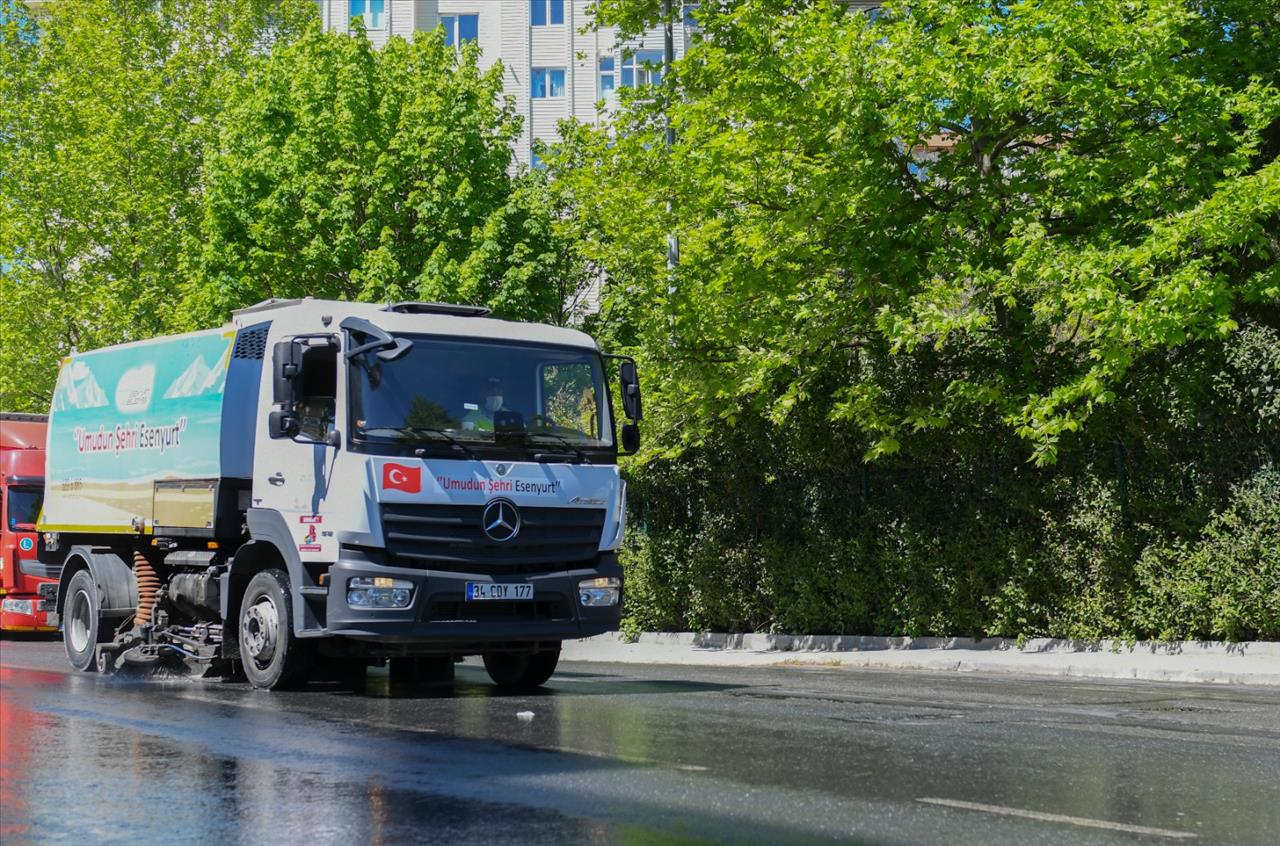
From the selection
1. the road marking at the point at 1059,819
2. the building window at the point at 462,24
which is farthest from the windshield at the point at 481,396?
the building window at the point at 462,24

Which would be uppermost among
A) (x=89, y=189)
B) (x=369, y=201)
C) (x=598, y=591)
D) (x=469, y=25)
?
(x=469, y=25)

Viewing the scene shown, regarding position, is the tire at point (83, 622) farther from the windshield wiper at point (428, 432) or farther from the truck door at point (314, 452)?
the windshield wiper at point (428, 432)

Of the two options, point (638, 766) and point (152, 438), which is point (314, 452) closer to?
point (152, 438)

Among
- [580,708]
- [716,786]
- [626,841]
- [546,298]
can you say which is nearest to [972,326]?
[580,708]

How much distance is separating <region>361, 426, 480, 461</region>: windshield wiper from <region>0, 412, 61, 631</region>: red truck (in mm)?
13857

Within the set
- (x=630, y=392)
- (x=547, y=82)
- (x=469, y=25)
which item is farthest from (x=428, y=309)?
(x=469, y=25)

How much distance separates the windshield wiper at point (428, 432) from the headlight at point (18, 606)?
47.1 feet

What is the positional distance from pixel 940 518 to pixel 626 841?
1387 centimetres

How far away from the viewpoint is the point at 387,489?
1281cm

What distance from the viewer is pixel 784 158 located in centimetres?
1897

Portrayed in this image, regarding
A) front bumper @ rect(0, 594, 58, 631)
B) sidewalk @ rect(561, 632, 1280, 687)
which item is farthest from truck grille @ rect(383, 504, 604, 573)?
front bumper @ rect(0, 594, 58, 631)

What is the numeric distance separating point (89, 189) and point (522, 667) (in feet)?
94.8

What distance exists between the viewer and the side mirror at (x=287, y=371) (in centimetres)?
1320

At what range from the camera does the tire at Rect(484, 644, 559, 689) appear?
48.5ft
